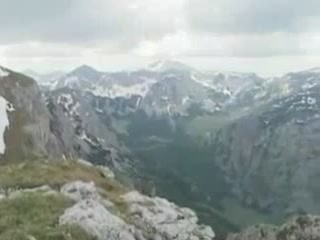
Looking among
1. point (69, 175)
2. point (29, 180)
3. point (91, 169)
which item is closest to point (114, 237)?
point (29, 180)

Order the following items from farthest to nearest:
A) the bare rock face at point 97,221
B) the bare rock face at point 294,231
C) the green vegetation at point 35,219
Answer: the bare rock face at point 294,231, the bare rock face at point 97,221, the green vegetation at point 35,219

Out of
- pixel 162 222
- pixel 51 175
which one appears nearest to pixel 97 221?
pixel 162 222

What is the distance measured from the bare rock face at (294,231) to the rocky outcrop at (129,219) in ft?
14.6

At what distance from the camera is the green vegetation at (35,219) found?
31422 millimetres

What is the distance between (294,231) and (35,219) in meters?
24.8

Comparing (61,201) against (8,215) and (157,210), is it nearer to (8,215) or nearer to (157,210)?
(8,215)

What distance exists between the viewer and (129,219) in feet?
152

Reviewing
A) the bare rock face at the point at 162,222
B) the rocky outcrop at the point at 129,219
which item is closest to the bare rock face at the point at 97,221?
the rocky outcrop at the point at 129,219

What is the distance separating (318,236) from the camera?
51.8 metres

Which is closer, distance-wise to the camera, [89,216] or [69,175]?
[89,216]

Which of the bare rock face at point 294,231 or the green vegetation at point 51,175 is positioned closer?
the bare rock face at point 294,231

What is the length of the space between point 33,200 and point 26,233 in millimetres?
9517

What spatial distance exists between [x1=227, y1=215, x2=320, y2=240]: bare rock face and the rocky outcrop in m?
4.46

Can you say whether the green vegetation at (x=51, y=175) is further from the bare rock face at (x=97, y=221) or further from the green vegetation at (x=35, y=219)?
the bare rock face at (x=97, y=221)
